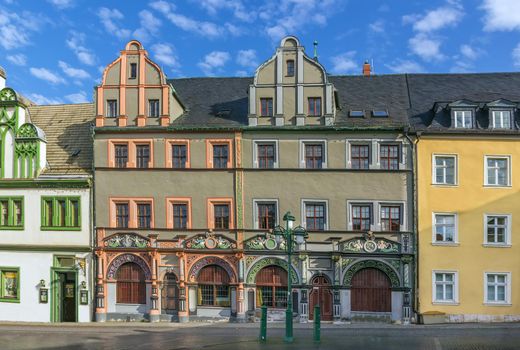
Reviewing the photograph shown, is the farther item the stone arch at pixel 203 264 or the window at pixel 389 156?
the stone arch at pixel 203 264

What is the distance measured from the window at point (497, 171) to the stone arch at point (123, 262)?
17.8 metres

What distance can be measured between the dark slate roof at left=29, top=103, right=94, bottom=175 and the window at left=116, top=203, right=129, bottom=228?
2605 mm

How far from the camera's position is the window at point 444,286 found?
27.6m

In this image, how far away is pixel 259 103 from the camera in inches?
1139

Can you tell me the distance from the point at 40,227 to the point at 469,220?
22221 mm

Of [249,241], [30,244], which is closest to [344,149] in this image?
[249,241]

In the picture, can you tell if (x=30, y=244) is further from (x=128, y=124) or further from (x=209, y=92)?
(x=209, y=92)

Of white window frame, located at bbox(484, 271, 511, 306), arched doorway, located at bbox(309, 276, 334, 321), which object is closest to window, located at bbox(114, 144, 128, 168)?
arched doorway, located at bbox(309, 276, 334, 321)

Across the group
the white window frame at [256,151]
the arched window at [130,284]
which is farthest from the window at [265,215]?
the arched window at [130,284]

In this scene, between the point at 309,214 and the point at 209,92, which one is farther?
the point at 209,92

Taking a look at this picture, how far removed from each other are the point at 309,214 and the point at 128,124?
1066cm

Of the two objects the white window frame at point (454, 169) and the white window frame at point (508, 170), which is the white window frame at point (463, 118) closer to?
the white window frame at point (454, 169)

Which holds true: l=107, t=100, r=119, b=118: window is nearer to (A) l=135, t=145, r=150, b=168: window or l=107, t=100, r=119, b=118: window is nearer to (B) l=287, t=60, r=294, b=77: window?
(A) l=135, t=145, r=150, b=168: window

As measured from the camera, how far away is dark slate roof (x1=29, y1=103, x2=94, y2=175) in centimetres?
3025
